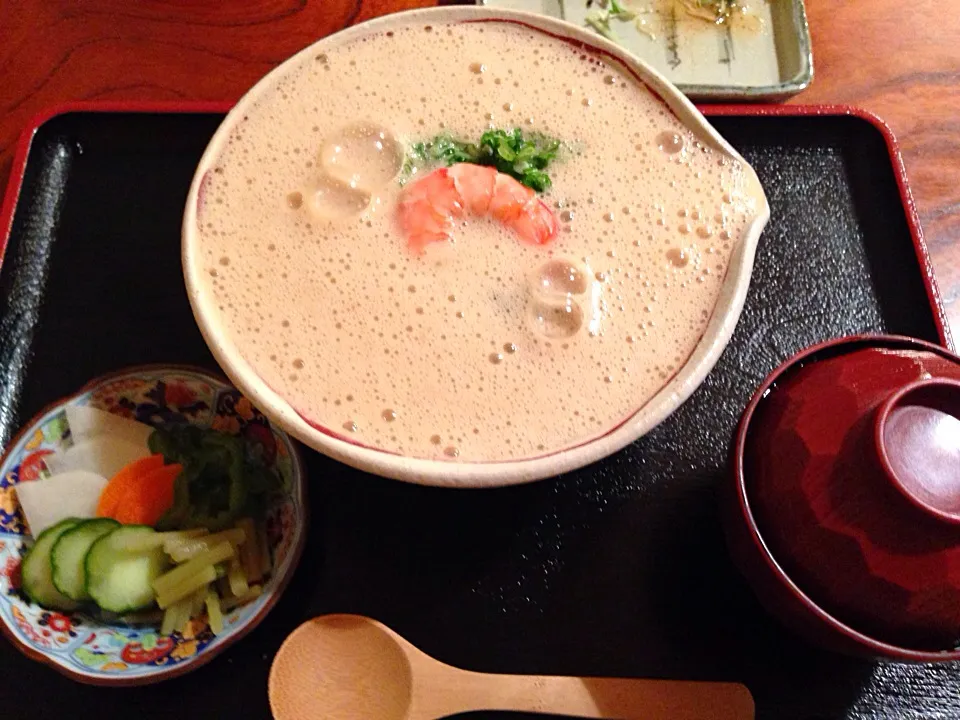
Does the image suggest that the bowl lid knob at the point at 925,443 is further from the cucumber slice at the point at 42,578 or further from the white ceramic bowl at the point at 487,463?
the cucumber slice at the point at 42,578

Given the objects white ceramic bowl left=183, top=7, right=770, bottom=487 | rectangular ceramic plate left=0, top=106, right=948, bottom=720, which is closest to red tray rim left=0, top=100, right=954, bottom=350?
rectangular ceramic plate left=0, top=106, right=948, bottom=720

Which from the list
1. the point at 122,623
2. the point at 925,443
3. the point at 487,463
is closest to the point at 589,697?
the point at 487,463

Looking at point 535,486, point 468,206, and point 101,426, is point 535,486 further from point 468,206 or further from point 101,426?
point 101,426

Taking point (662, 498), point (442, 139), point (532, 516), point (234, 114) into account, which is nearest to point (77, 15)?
point (234, 114)

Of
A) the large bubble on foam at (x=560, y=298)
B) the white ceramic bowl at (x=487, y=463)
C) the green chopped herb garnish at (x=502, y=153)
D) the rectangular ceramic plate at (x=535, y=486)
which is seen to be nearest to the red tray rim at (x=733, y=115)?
the rectangular ceramic plate at (x=535, y=486)

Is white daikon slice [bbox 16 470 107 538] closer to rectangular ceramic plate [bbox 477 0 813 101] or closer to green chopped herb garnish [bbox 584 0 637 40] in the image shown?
rectangular ceramic plate [bbox 477 0 813 101]

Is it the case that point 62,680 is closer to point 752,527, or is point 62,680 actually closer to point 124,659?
point 124,659

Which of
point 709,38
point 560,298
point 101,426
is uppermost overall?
point 709,38
